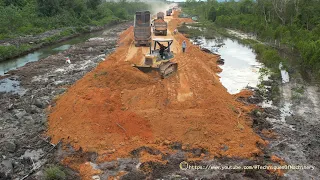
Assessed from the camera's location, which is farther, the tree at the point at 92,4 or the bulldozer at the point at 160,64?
the tree at the point at 92,4

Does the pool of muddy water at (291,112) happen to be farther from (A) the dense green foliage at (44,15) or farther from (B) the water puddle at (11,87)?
(A) the dense green foliage at (44,15)

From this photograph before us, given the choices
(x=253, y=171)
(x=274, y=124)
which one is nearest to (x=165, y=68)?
(x=274, y=124)

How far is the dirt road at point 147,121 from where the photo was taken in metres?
11.0

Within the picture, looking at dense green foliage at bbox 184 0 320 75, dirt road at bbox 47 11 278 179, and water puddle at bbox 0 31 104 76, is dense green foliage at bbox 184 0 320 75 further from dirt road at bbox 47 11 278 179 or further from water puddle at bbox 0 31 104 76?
water puddle at bbox 0 31 104 76

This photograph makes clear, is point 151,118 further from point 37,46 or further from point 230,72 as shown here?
point 37,46

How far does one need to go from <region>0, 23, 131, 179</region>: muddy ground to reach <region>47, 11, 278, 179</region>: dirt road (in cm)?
76

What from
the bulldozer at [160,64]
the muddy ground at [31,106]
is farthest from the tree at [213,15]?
the bulldozer at [160,64]

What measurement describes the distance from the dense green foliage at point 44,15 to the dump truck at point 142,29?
1547cm

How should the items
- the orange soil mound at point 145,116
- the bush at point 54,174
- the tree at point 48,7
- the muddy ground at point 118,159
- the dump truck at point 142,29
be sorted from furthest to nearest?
the tree at point 48,7 < the dump truck at point 142,29 < the orange soil mound at point 145,116 < the muddy ground at point 118,159 < the bush at point 54,174

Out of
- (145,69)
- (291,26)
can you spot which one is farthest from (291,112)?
(291,26)

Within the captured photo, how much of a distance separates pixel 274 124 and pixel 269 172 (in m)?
4.49

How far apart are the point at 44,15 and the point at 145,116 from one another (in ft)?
150

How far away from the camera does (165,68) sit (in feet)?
62.1

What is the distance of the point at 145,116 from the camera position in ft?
43.5
